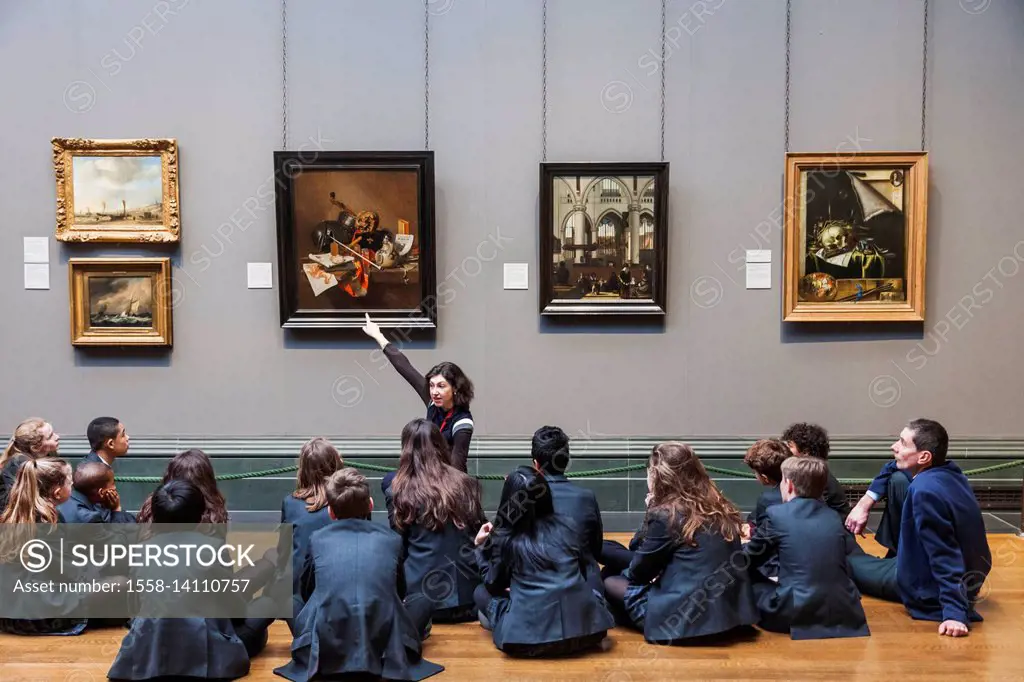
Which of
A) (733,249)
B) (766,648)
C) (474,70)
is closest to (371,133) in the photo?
(474,70)

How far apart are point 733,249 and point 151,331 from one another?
226 inches

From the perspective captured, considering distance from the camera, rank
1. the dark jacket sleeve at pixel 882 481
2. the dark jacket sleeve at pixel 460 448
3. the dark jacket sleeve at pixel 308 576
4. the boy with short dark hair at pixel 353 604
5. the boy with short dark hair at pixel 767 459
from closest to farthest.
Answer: the boy with short dark hair at pixel 353 604 < the dark jacket sleeve at pixel 308 576 < the boy with short dark hair at pixel 767 459 < the dark jacket sleeve at pixel 460 448 < the dark jacket sleeve at pixel 882 481

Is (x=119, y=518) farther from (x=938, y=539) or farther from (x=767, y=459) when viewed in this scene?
(x=938, y=539)

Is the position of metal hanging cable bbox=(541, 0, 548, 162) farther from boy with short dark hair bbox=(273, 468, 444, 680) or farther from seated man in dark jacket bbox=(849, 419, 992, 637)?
boy with short dark hair bbox=(273, 468, 444, 680)

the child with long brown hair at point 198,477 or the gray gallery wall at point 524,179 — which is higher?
the gray gallery wall at point 524,179

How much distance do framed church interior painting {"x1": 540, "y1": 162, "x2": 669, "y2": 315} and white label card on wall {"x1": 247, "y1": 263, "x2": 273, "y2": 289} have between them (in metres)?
2.66

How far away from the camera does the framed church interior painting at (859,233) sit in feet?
28.2

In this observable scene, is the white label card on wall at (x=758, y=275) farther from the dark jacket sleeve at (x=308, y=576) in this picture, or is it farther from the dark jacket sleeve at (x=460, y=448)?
the dark jacket sleeve at (x=308, y=576)

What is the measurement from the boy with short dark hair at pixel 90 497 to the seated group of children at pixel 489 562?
10 millimetres

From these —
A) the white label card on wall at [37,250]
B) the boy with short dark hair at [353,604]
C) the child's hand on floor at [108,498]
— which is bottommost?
the boy with short dark hair at [353,604]

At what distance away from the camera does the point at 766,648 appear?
18.6ft

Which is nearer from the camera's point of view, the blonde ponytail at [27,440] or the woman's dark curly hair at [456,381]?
the blonde ponytail at [27,440]

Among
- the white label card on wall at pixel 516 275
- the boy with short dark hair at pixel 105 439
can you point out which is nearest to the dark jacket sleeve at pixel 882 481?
the white label card on wall at pixel 516 275

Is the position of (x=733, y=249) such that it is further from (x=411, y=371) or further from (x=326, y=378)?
(x=326, y=378)
